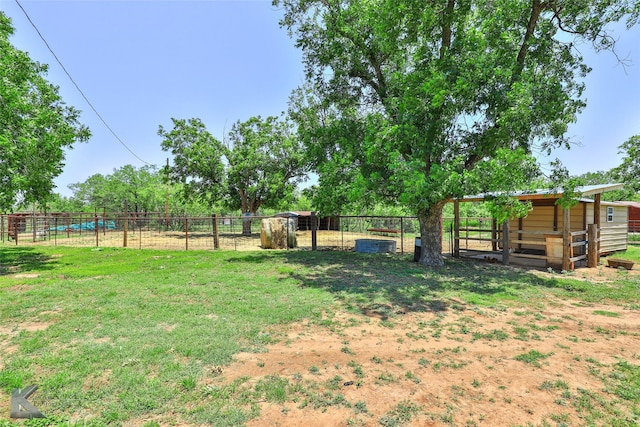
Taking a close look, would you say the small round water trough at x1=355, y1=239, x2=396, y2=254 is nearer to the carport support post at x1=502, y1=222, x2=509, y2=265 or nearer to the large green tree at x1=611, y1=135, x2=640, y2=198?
the carport support post at x1=502, y1=222, x2=509, y2=265

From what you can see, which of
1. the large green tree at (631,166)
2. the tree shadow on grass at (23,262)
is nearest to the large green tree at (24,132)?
the tree shadow on grass at (23,262)

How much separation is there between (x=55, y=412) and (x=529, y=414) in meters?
3.81

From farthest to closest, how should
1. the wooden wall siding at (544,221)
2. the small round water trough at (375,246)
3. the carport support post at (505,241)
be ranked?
the small round water trough at (375,246)
the wooden wall siding at (544,221)
the carport support post at (505,241)

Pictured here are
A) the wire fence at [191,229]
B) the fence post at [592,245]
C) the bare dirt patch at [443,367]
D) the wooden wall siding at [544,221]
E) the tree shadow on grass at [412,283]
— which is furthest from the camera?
the wire fence at [191,229]

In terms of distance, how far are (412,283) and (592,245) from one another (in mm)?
6637

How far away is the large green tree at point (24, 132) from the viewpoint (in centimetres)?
902

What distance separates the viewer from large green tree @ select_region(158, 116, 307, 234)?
21875 millimetres

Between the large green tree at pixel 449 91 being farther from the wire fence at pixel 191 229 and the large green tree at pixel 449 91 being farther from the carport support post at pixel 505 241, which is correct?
the wire fence at pixel 191 229

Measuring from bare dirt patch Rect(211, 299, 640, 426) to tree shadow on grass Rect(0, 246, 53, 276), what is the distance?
9200 millimetres

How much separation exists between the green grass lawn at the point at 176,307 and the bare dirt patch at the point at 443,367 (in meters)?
0.38

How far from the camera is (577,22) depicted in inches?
342

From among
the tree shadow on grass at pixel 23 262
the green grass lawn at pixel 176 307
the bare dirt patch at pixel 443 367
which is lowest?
the bare dirt patch at pixel 443 367

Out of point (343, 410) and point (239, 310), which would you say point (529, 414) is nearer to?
point (343, 410)

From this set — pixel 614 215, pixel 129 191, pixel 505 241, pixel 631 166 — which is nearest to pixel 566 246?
pixel 505 241
